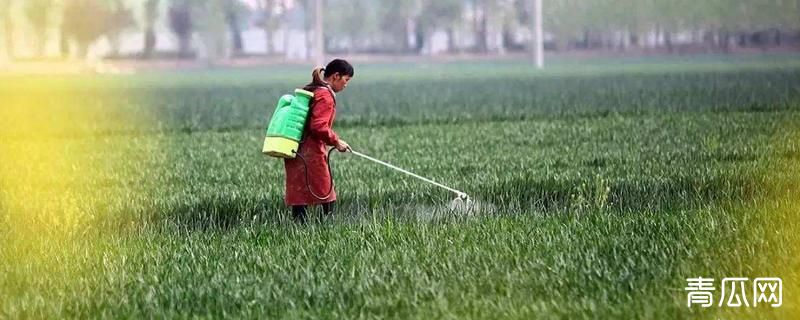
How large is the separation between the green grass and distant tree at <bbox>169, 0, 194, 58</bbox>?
5482 centimetres

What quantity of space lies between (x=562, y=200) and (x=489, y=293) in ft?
11.4

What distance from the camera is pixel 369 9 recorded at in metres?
75.0

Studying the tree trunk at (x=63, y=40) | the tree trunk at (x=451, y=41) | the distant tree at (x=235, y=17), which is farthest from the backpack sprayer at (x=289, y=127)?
the tree trunk at (x=451, y=41)

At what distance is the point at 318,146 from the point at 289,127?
24 centimetres

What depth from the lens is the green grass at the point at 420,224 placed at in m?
5.53

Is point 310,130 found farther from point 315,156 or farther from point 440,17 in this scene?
point 440,17

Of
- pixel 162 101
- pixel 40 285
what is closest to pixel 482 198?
pixel 40 285

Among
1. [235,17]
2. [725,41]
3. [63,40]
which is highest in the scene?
[235,17]

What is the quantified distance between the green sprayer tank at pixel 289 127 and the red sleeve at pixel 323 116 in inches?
1.7

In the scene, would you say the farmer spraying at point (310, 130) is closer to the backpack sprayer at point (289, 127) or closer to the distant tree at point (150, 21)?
the backpack sprayer at point (289, 127)

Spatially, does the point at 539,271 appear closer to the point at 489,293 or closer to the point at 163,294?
the point at 489,293

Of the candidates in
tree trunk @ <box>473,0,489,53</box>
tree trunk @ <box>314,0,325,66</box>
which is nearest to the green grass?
tree trunk @ <box>314,0,325,66</box>

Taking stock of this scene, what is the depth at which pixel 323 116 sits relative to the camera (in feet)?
24.7

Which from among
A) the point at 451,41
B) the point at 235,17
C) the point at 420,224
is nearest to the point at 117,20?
the point at 235,17
